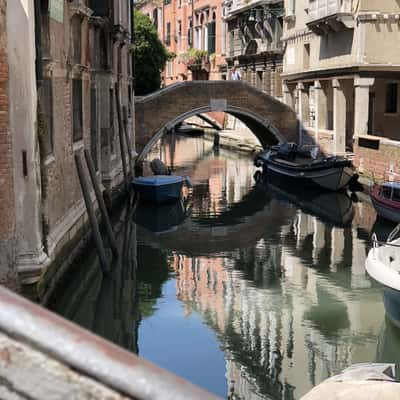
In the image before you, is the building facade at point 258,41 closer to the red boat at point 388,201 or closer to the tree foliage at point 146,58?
the tree foliage at point 146,58

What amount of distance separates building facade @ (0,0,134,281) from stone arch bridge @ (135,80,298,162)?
665 cm

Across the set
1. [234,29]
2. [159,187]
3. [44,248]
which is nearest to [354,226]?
[159,187]

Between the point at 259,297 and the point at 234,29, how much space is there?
22083 millimetres

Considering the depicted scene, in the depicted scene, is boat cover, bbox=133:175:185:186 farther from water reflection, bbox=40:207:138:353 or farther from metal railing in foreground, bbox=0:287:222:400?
metal railing in foreground, bbox=0:287:222:400

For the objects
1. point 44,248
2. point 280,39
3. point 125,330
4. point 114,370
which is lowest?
point 125,330

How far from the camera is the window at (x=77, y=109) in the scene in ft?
30.4

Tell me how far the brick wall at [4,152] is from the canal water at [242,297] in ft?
4.30

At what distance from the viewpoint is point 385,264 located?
23.7 feet

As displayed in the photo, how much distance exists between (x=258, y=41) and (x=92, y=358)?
25.6 m

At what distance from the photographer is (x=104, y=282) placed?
8594mm

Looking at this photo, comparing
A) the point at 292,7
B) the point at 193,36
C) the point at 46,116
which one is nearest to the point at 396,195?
the point at 46,116

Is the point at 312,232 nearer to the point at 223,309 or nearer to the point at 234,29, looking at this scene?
the point at 223,309

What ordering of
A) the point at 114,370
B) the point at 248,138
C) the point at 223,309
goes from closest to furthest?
the point at 114,370 < the point at 223,309 < the point at 248,138

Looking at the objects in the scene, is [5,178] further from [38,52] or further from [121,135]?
[121,135]
